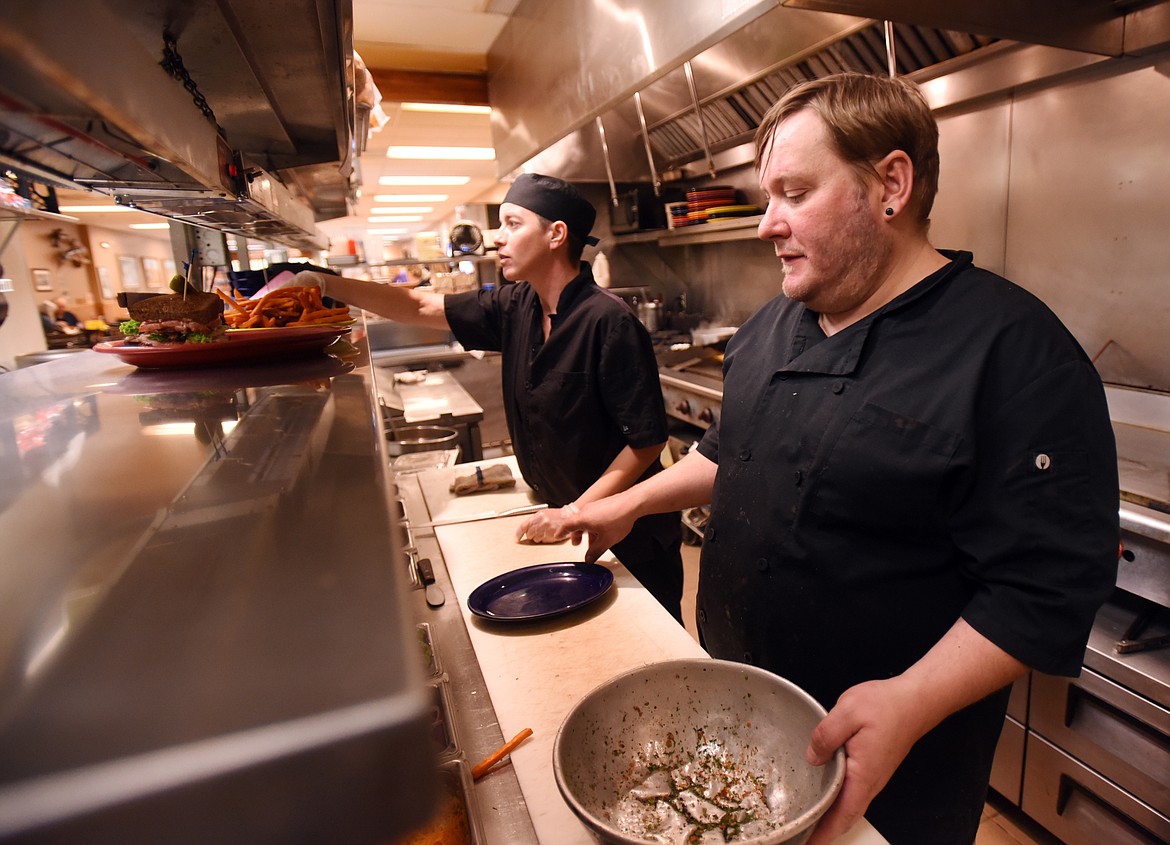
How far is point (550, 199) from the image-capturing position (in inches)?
92.0

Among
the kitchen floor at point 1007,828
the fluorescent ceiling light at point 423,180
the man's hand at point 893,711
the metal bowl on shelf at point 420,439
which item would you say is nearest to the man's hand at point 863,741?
the man's hand at point 893,711

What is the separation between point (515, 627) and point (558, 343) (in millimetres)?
1128

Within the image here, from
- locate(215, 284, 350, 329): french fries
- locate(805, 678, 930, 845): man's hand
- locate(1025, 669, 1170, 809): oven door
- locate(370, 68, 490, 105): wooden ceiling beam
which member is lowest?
locate(1025, 669, 1170, 809): oven door

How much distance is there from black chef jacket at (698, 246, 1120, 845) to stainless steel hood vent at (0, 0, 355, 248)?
105 cm

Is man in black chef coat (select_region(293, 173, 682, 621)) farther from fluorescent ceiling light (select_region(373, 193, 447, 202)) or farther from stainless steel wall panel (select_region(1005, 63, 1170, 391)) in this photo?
fluorescent ceiling light (select_region(373, 193, 447, 202))

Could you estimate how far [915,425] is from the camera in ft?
3.63

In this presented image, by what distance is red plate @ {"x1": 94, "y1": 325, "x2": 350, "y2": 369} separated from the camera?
4.58 ft

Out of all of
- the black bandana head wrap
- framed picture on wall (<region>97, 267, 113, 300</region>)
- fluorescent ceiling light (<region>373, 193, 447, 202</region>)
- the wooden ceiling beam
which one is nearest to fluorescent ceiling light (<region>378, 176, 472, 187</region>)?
fluorescent ceiling light (<region>373, 193, 447, 202</region>)

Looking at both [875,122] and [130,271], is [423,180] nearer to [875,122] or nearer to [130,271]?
[130,271]

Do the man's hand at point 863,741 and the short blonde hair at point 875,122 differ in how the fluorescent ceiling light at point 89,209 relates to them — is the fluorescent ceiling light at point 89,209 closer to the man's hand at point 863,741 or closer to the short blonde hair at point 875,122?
the short blonde hair at point 875,122

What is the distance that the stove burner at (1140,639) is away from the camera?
1.76 meters

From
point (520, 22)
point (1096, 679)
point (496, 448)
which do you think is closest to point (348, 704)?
point (1096, 679)

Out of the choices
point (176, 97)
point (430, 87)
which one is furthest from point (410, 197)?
point (176, 97)

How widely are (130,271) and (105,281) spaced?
2238mm
